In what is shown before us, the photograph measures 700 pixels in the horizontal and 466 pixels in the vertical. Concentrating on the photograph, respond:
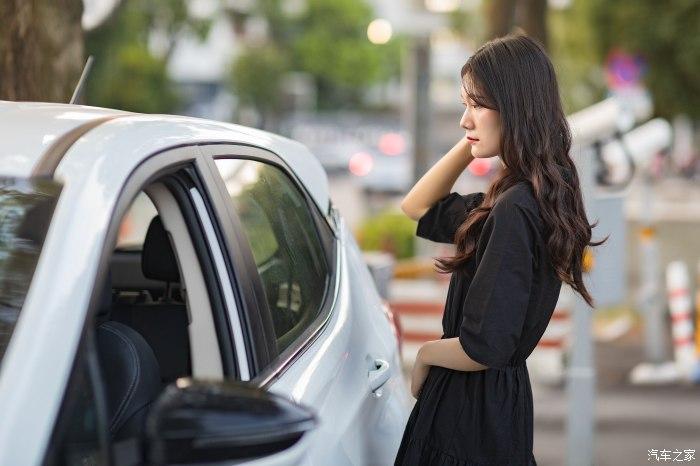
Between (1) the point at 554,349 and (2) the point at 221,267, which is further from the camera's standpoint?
(1) the point at 554,349

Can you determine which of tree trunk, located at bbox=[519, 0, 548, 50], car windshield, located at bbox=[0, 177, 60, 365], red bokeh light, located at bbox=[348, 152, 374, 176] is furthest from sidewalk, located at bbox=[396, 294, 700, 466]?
red bokeh light, located at bbox=[348, 152, 374, 176]

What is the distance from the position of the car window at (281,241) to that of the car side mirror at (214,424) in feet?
2.93

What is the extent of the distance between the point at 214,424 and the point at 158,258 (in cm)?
136

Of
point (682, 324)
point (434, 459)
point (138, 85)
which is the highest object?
point (138, 85)

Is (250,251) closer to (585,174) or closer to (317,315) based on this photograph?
(317,315)

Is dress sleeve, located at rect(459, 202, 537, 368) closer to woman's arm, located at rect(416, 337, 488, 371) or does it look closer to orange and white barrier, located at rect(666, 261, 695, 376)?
woman's arm, located at rect(416, 337, 488, 371)

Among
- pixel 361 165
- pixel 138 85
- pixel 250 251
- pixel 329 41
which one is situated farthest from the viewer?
pixel 329 41

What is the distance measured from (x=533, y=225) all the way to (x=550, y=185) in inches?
5.0

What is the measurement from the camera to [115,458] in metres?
2.05

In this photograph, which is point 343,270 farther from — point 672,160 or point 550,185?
point 672,160

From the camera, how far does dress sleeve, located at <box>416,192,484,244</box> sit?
344cm

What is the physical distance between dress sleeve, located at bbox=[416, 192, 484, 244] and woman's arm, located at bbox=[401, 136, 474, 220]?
2cm

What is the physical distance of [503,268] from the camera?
2.83 m

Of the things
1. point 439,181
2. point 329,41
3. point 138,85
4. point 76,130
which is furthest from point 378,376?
point 329,41
